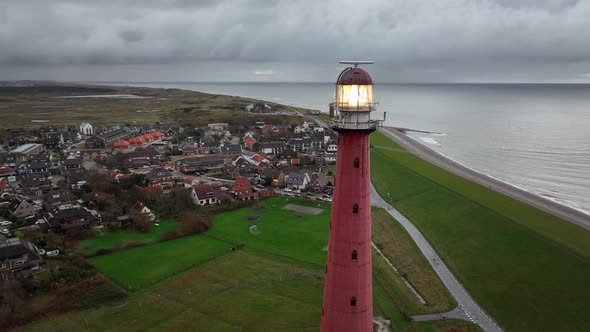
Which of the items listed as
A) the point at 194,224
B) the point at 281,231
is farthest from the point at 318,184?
the point at 194,224

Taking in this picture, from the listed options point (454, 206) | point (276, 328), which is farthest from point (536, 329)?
point (454, 206)

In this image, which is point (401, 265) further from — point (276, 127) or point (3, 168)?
point (276, 127)

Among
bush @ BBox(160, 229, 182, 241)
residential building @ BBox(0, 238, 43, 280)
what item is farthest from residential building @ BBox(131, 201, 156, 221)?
residential building @ BBox(0, 238, 43, 280)

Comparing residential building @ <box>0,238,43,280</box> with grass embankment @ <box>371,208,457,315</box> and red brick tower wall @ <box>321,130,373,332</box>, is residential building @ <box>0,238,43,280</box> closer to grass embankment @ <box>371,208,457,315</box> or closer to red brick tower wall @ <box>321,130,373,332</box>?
grass embankment @ <box>371,208,457,315</box>

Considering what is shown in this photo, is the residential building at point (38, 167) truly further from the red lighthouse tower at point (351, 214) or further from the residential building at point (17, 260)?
the red lighthouse tower at point (351, 214)

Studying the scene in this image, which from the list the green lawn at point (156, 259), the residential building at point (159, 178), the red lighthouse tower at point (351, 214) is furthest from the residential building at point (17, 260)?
the red lighthouse tower at point (351, 214)
